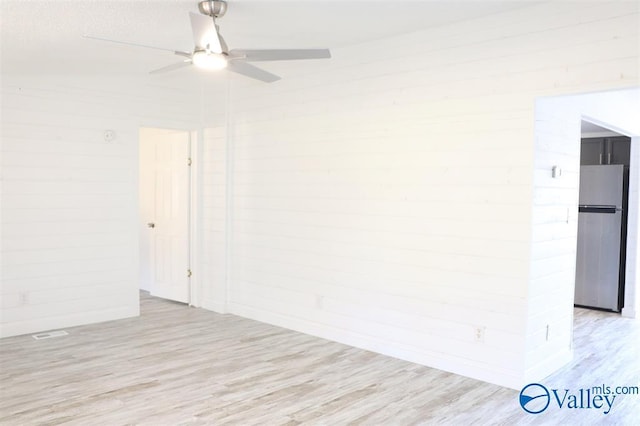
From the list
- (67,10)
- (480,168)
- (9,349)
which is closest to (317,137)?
(480,168)

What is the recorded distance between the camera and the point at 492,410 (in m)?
3.35

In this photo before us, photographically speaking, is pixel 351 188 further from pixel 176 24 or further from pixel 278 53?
pixel 176 24

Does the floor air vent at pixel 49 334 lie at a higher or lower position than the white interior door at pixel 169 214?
lower

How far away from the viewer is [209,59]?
9.65 ft

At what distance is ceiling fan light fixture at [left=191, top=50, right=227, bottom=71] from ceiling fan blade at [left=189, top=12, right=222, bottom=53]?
0.03 m

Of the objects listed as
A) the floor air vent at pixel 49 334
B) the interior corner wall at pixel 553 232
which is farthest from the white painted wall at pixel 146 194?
the interior corner wall at pixel 553 232

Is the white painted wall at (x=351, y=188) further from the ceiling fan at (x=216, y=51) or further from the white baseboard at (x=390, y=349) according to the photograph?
the ceiling fan at (x=216, y=51)

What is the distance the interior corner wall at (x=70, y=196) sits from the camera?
4859mm

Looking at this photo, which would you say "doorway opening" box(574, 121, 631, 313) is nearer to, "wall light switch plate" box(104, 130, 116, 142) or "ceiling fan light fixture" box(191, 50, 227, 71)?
"ceiling fan light fixture" box(191, 50, 227, 71)

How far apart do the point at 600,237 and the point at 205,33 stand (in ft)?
17.6

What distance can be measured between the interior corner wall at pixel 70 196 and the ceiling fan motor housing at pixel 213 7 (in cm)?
268

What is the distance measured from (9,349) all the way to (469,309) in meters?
3.80

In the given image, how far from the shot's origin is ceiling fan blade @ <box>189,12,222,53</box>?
2703mm

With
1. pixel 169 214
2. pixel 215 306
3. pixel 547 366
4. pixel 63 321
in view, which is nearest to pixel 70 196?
pixel 63 321
